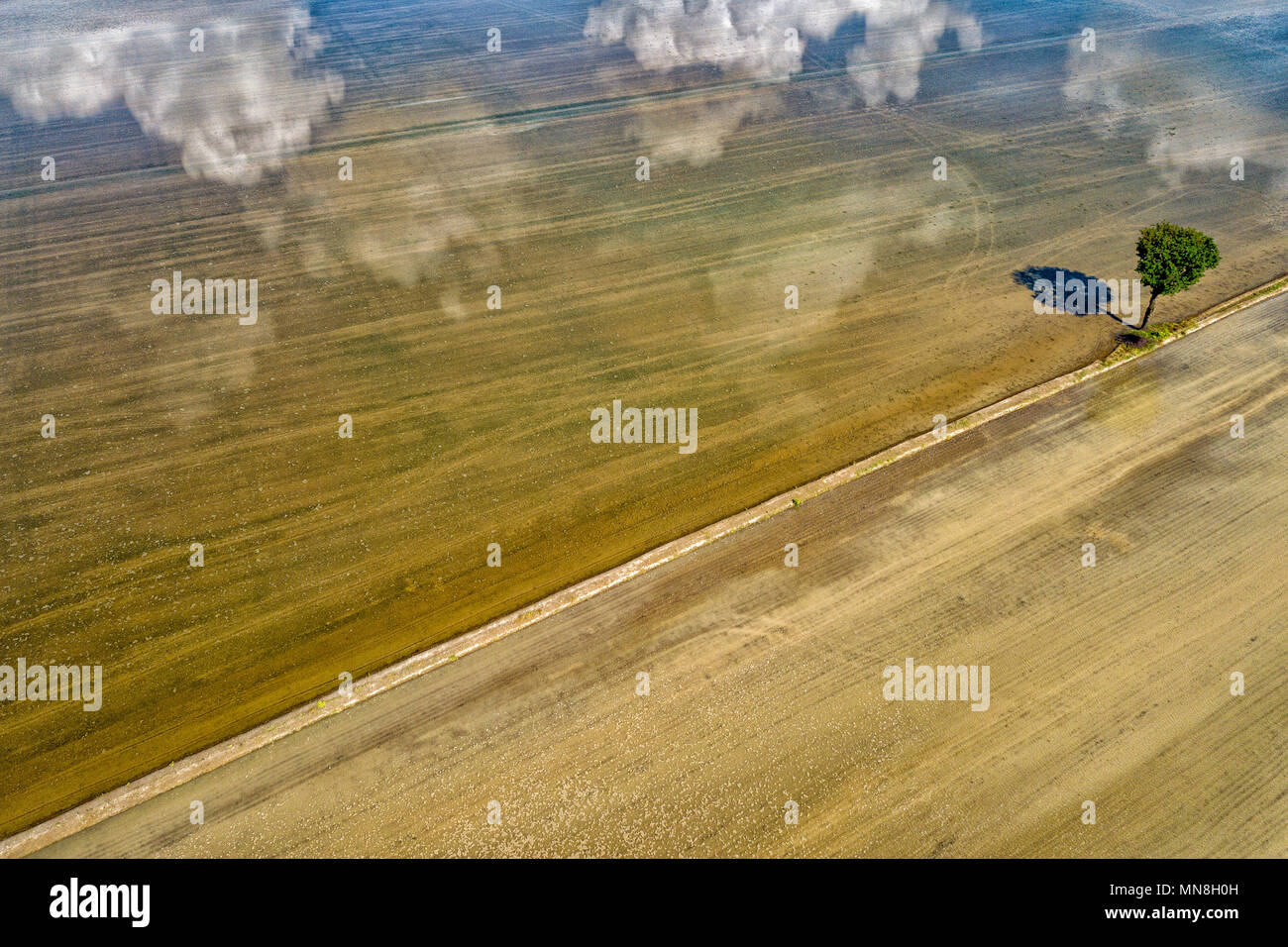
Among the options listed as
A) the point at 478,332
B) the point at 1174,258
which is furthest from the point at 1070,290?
the point at 478,332

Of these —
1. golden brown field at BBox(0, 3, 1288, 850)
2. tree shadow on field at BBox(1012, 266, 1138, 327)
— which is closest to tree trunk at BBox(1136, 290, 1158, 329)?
tree shadow on field at BBox(1012, 266, 1138, 327)

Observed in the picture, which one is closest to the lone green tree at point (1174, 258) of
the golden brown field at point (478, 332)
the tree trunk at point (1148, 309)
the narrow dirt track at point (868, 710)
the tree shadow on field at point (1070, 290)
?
the tree trunk at point (1148, 309)

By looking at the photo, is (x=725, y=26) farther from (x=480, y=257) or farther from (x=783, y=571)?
(x=783, y=571)

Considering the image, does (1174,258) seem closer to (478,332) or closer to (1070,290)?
(1070,290)

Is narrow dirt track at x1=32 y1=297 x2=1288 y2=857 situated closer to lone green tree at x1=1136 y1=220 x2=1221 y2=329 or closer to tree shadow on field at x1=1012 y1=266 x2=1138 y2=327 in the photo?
lone green tree at x1=1136 y1=220 x2=1221 y2=329

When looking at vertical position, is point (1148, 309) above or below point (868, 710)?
above

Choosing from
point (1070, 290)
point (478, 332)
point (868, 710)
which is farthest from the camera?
point (1070, 290)
